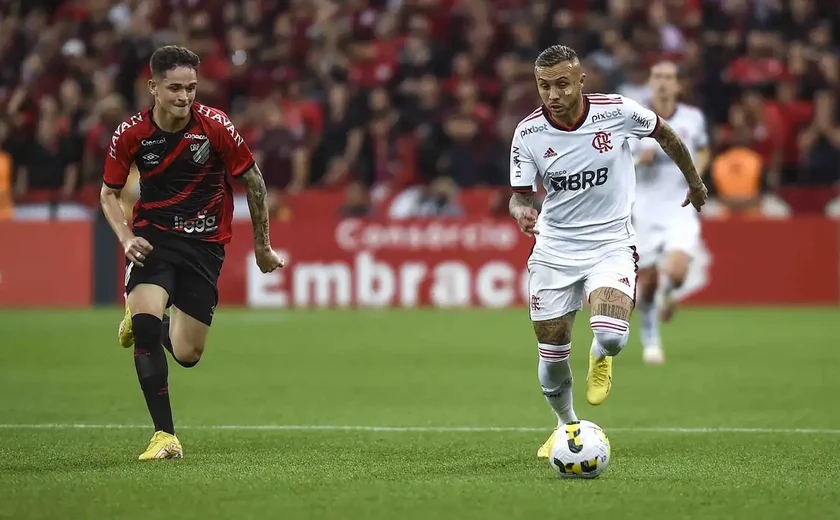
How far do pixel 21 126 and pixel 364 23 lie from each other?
596cm

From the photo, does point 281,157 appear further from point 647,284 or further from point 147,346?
point 147,346

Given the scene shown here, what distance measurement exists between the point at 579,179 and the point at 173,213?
237 cm

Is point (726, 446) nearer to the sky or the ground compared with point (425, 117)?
nearer to the ground

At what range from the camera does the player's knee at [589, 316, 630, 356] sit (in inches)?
296

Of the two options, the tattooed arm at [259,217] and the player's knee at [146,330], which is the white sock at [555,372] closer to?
the tattooed arm at [259,217]

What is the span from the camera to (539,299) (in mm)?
7832

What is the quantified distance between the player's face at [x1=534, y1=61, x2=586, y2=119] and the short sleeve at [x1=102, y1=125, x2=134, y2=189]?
2354 mm

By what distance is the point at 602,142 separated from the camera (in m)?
7.80

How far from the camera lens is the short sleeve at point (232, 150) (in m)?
8.12

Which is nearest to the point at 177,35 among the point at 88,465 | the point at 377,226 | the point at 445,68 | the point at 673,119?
the point at 445,68

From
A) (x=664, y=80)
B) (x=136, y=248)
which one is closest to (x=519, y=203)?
(x=136, y=248)

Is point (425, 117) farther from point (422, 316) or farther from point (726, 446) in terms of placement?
point (726, 446)

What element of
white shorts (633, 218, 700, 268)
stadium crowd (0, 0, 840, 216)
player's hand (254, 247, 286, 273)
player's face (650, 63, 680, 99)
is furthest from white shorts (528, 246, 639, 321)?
stadium crowd (0, 0, 840, 216)

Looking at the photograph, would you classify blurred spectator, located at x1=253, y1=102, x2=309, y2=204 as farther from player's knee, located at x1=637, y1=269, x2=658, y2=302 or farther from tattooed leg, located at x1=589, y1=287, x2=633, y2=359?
tattooed leg, located at x1=589, y1=287, x2=633, y2=359
